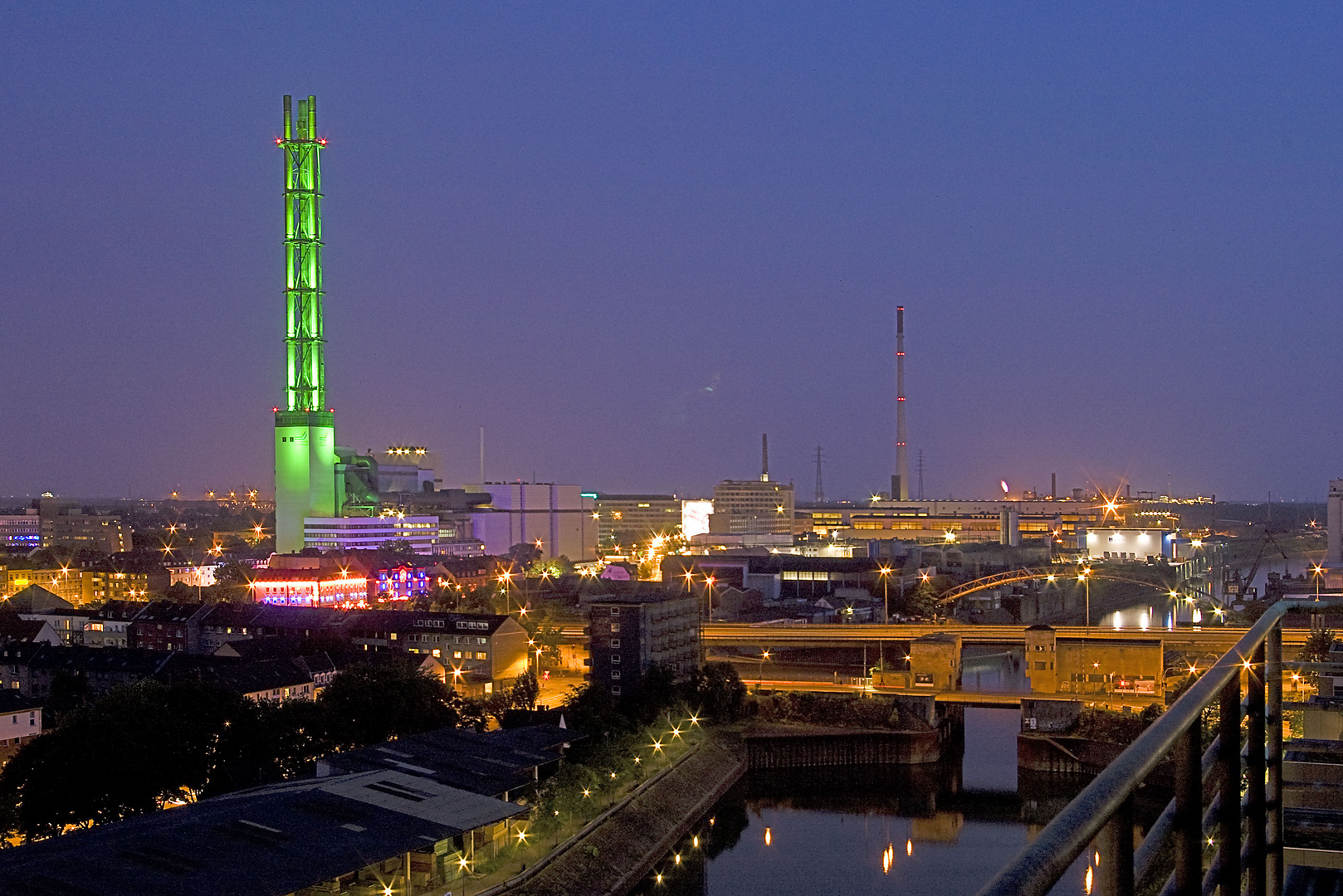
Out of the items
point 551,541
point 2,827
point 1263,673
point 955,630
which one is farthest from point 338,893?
point 551,541

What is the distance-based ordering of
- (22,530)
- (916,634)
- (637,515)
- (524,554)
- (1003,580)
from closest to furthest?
(916,634), (1003,580), (524,554), (22,530), (637,515)

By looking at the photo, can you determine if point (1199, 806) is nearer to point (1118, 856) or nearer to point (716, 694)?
point (1118, 856)

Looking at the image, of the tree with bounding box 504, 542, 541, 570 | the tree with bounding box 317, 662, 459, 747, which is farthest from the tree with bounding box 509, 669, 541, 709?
the tree with bounding box 504, 542, 541, 570

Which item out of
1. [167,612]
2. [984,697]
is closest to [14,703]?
[167,612]

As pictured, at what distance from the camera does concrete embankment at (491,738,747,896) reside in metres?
6.43

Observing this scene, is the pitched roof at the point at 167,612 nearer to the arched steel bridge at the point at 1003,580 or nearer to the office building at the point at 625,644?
the office building at the point at 625,644

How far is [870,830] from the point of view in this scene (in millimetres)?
8367

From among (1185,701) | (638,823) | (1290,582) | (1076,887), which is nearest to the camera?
(1185,701)

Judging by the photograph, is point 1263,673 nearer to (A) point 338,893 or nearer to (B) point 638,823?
(A) point 338,893

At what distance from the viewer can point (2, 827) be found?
232 inches

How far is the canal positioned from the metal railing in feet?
17.0

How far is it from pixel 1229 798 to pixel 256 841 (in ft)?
16.4

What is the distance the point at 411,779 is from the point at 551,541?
63.9 feet

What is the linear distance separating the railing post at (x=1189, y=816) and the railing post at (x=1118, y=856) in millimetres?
95
